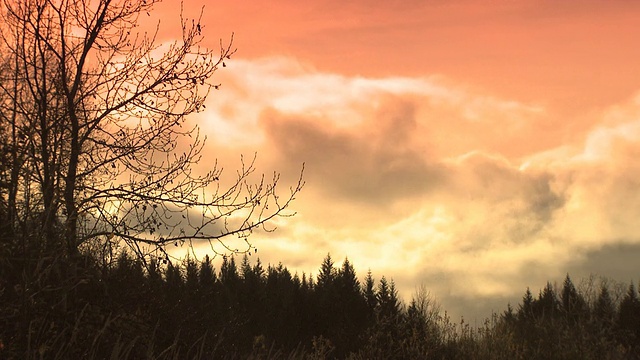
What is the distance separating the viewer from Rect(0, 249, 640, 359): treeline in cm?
683

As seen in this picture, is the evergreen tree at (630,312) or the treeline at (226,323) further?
the evergreen tree at (630,312)

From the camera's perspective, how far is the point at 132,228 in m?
13.7

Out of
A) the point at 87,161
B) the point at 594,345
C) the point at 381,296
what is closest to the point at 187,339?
the point at 87,161

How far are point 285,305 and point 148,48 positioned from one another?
3823 centimetres

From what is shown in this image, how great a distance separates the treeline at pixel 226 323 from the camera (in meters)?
6.83

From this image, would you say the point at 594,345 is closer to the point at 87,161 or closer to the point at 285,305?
the point at 87,161

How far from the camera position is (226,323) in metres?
14.6

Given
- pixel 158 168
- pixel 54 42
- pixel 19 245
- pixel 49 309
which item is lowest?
pixel 49 309

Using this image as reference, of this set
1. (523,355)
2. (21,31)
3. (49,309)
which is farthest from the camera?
(523,355)

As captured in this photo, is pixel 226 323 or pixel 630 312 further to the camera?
pixel 630 312

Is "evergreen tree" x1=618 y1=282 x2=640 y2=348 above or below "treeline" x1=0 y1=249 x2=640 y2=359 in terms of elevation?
above

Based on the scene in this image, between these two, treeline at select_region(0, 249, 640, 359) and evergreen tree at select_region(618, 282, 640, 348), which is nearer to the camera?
treeline at select_region(0, 249, 640, 359)

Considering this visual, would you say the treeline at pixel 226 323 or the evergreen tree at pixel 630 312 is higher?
the evergreen tree at pixel 630 312

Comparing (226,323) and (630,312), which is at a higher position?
(630,312)
